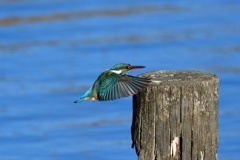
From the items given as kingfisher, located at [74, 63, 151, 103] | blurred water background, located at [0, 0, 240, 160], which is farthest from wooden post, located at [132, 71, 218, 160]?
blurred water background, located at [0, 0, 240, 160]

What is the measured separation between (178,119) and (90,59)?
20.9 ft

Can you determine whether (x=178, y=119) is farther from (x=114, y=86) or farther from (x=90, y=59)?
(x=90, y=59)

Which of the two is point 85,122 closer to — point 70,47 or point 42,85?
point 42,85

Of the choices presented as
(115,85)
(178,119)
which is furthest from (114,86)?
(178,119)

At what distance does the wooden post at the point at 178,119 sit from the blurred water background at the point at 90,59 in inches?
124

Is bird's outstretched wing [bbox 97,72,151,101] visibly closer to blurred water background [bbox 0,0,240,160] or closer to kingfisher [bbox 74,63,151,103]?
kingfisher [bbox 74,63,151,103]

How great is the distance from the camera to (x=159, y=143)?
4.94m

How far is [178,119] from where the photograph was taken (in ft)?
16.0

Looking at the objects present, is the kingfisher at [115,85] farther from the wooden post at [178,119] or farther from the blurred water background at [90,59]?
the blurred water background at [90,59]

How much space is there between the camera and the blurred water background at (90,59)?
8.67 meters

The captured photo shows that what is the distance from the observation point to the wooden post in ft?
15.9

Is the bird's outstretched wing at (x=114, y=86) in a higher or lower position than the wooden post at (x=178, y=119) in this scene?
higher

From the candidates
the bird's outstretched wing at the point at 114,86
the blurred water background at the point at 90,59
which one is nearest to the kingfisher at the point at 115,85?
the bird's outstretched wing at the point at 114,86

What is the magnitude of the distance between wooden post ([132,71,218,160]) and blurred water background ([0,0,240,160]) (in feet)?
10.4
